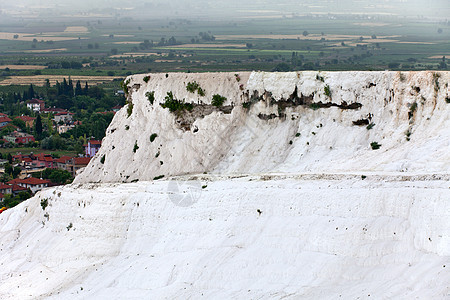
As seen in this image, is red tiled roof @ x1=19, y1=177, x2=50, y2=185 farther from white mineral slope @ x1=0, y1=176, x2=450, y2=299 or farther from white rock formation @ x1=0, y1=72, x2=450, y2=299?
white mineral slope @ x1=0, y1=176, x2=450, y2=299

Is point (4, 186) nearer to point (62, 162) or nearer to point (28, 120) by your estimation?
point (62, 162)

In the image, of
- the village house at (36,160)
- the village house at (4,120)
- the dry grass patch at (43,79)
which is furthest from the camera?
the dry grass patch at (43,79)

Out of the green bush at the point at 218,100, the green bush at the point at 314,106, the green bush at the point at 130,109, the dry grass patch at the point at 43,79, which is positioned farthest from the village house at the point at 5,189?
the dry grass patch at the point at 43,79

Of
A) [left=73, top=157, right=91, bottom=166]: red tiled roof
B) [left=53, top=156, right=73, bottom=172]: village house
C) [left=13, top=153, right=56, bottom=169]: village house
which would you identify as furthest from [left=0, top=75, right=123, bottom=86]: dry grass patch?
[left=73, top=157, right=91, bottom=166]: red tiled roof

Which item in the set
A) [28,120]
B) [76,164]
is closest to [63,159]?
[76,164]

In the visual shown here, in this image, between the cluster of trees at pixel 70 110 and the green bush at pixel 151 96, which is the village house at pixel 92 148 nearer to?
the cluster of trees at pixel 70 110

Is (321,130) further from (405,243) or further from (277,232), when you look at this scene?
(405,243)

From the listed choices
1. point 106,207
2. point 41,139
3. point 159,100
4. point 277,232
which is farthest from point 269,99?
point 41,139
